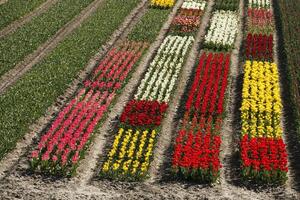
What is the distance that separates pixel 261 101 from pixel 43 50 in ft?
50.1

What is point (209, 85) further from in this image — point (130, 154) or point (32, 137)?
point (32, 137)

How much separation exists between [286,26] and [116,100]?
53.9 ft

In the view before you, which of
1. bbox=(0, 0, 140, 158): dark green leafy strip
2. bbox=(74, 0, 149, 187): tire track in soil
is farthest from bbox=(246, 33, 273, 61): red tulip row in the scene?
bbox=(0, 0, 140, 158): dark green leafy strip

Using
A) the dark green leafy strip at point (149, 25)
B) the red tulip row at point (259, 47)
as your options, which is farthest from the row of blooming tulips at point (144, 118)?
the red tulip row at point (259, 47)

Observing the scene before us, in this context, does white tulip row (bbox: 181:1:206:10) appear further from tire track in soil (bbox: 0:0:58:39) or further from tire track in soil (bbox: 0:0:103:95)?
tire track in soil (bbox: 0:0:58:39)

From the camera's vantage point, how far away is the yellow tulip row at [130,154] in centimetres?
1861

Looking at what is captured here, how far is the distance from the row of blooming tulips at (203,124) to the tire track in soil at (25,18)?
14713 mm

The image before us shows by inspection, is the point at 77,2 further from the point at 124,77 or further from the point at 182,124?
the point at 182,124

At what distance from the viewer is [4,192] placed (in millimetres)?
17766

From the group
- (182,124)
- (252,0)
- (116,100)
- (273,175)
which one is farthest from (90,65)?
(252,0)

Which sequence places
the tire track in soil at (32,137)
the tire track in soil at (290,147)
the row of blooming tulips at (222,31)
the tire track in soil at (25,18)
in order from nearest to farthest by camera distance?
the tire track in soil at (290,147) → the tire track in soil at (32,137) → the row of blooming tulips at (222,31) → the tire track in soil at (25,18)

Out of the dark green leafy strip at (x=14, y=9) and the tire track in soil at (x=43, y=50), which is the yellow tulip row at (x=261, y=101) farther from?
the dark green leafy strip at (x=14, y=9)

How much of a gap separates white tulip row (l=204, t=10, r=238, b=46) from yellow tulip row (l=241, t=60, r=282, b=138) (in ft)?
13.2

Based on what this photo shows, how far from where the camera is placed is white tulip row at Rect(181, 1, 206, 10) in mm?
38344
